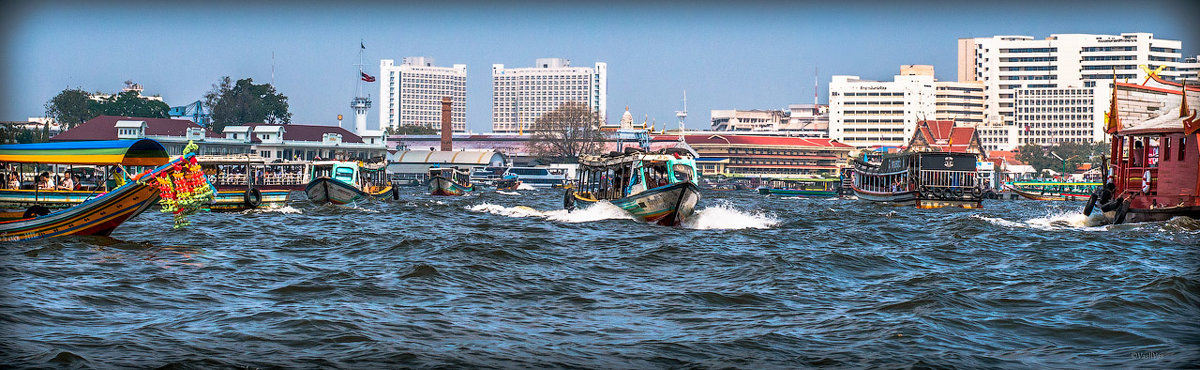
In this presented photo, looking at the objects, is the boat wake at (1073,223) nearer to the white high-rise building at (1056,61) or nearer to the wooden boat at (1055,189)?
the wooden boat at (1055,189)

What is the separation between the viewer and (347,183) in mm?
45281

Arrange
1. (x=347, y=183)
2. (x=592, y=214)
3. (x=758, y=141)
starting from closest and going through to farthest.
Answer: (x=592, y=214) → (x=347, y=183) → (x=758, y=141)

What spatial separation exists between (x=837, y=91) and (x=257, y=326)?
565 feet

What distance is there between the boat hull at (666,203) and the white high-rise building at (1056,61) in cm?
16260

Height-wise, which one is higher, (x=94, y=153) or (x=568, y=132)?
(x=568, y=132)

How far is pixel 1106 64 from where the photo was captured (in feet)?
603

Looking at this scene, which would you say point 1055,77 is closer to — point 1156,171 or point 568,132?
point 568,132

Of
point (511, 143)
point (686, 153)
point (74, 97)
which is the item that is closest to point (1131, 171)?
point (686, 153)

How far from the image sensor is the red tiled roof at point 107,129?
95.1 meters

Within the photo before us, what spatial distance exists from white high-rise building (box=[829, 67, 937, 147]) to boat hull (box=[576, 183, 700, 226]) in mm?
148751

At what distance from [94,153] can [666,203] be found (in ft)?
46.6

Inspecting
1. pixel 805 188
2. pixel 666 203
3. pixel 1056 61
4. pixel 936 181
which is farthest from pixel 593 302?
pixel 1056 61

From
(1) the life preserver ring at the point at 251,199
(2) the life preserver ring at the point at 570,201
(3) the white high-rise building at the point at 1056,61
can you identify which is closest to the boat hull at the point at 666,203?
(2) the life preserver ring at the point at 570,201

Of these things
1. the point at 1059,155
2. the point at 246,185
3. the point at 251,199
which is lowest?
the point at 251,199
